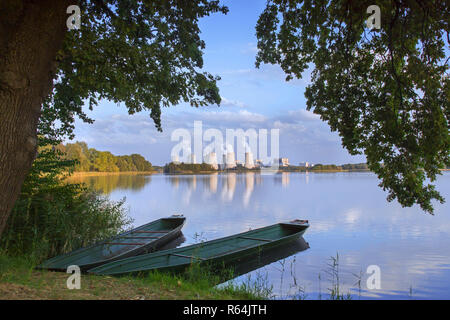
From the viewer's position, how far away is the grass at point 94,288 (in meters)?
4.04

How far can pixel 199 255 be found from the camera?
855 centimetres

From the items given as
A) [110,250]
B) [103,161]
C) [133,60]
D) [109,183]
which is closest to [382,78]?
[133,60]

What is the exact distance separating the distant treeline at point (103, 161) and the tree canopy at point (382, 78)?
226 feet

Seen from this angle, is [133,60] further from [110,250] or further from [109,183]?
[109,183]

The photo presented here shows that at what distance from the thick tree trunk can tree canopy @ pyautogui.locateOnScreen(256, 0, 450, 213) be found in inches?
174

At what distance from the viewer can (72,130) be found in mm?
9695

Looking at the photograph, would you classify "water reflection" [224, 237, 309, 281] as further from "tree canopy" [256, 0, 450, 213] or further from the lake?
"tree canopy" [256, 0, 450, 213]

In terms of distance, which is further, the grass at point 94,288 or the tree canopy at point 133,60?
the tree canopy at point 133,60

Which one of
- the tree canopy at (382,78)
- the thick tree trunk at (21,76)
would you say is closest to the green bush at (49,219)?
the thick tree trunk at (21,76)

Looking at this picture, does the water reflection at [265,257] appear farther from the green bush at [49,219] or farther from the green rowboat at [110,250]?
the green bush at [49,219]

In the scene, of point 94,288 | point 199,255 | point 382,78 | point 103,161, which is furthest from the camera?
point 103,161

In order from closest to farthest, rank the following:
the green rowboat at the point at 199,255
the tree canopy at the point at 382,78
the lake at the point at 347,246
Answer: the tree canopy at the point at 382,78
the green rowboat at the point at 199,255
the lake at the point at 347,246

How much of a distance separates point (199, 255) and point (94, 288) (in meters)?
4.00
